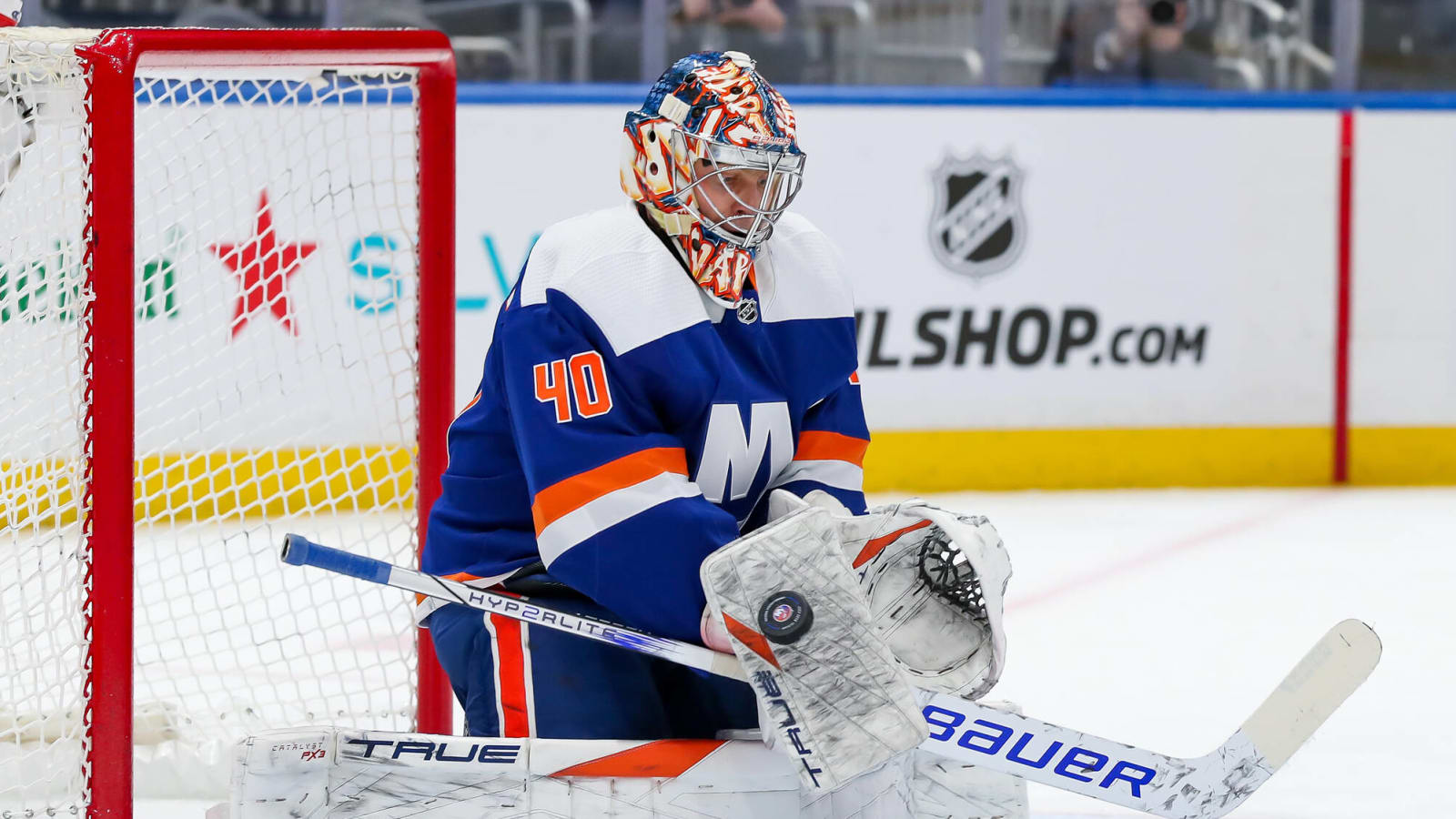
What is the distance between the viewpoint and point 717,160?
1542 mm

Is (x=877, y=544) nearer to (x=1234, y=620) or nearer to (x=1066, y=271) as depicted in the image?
(x=1234, y=620)

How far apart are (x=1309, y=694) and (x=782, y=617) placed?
1.86 feet

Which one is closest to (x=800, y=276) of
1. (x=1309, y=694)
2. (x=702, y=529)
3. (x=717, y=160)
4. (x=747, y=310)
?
(x=747, y=310)

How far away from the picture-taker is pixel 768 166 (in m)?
1.54

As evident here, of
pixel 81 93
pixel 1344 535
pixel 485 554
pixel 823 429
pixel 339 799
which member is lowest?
pixel 1344 535

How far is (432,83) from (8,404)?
61 centimetres

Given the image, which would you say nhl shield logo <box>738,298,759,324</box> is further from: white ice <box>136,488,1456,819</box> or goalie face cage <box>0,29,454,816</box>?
white ice <box>136,488,1456,819</box>

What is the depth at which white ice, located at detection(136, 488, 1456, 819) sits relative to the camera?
2.20 metres

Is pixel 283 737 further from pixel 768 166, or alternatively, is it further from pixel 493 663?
pixel 768 166

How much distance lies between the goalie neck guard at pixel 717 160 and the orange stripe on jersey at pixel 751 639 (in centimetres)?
33

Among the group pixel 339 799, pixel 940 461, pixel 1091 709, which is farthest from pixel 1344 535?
pixel 339 799

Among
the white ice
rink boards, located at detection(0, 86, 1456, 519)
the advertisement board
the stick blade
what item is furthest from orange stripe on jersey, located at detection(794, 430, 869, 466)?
the advertisement board

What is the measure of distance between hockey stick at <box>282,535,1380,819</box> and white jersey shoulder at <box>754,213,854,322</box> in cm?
36

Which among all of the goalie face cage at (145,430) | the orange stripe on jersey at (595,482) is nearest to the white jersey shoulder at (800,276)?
the orange stripe on jersey at (595,482)
